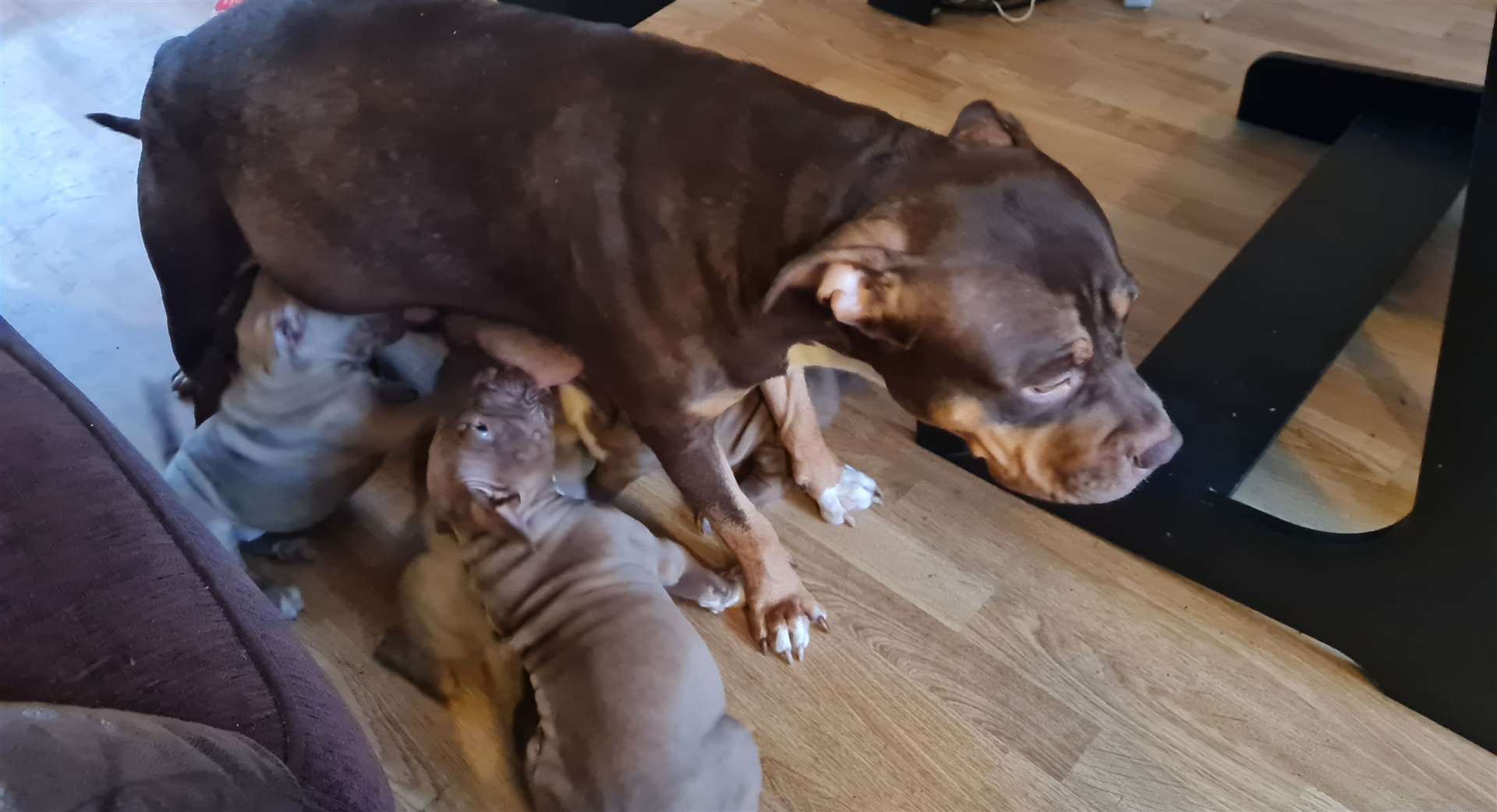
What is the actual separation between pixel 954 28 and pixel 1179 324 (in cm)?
149

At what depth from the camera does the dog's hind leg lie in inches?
68.5

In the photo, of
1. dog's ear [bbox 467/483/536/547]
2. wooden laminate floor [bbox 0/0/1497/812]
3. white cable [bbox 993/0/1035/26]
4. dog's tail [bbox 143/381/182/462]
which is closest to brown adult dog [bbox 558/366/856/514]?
wooden laminate floor [bbox 0/0/1497/812]

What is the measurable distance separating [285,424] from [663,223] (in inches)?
33.2

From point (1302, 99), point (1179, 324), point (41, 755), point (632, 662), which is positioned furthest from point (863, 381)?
point (41, 755)

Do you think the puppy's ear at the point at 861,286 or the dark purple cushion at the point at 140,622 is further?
the puppy's ear at the point at 861,286

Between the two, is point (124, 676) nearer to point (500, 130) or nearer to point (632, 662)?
Answer: point (632, 662)

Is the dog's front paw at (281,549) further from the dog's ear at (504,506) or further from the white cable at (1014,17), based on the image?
the white cable at (1014,17)

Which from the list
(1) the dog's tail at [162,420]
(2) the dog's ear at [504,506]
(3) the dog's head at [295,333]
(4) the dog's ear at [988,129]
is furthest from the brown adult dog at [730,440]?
(1) the dog's tail at [162,420]

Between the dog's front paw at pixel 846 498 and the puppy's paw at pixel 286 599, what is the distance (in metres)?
0.99

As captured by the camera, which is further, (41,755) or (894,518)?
(894,518)

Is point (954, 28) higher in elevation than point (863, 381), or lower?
higher

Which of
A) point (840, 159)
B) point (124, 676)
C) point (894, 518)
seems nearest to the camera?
point (124, 676)

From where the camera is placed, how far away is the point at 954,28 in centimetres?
319

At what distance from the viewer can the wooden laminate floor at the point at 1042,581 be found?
1.67 meters
